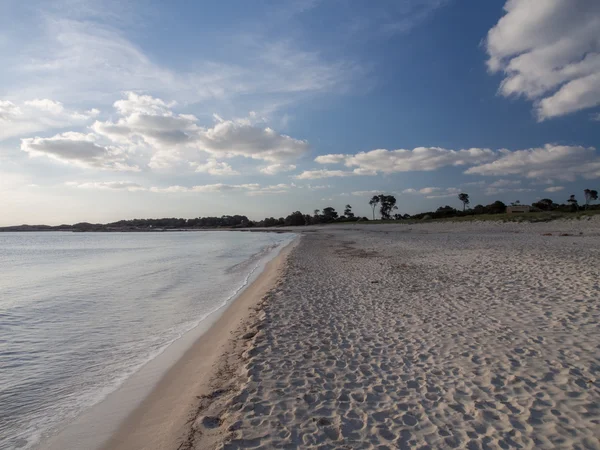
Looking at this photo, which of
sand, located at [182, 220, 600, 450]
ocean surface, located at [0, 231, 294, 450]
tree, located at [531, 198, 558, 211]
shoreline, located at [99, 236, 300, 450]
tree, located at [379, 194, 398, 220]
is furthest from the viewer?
tree, located at [379, 194, 398, 220]

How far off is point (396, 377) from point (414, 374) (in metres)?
0.30

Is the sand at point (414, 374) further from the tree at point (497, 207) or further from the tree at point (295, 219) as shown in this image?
the tree at point (295, 219)

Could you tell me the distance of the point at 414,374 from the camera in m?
5.33

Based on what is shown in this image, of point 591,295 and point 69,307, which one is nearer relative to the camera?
point 591,295

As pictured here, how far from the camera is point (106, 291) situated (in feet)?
48.5

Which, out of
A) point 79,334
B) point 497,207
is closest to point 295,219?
point 497,207

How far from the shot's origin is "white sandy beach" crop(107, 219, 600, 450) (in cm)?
393

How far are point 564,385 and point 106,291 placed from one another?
602 inches

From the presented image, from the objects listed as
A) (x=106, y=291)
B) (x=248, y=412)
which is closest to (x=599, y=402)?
(x=248, y=412)

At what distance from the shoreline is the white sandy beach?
26mm

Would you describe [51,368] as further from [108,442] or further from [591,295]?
[591,295]

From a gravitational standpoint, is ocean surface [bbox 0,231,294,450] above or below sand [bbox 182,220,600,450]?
below

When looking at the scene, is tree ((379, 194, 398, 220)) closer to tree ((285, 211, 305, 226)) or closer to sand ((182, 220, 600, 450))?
tree ((285, 211, 305, 226))

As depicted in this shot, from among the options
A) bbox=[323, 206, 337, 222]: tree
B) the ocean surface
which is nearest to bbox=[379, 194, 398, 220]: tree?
bbox=[323, 206, 337, 222]: tree
